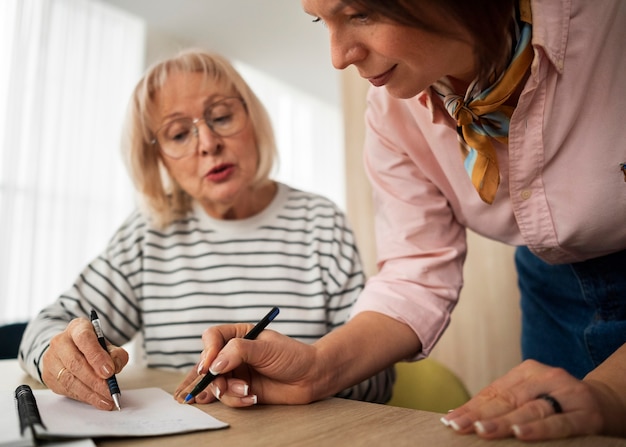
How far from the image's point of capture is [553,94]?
701 mm

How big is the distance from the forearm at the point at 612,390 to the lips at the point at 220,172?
903 millimetres

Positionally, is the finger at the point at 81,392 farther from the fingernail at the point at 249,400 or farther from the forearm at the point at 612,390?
the forearm at the point at 612,390

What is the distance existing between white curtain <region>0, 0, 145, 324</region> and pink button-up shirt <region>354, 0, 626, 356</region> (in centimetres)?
254

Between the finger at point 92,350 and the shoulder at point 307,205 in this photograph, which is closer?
the finger at point 92,350

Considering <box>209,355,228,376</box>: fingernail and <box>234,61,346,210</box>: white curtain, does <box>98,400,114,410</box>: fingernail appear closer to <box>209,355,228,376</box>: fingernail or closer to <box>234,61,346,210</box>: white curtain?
<box>209,355,228,376</box>: fingernail

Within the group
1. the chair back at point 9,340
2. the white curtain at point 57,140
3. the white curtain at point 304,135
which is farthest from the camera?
the white curtain at point 304,135

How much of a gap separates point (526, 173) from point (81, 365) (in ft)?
2.25

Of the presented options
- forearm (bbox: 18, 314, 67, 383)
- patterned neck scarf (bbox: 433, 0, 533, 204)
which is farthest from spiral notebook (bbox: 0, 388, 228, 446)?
patterned neck scarf (bbox: 433, 0, 533, 204)

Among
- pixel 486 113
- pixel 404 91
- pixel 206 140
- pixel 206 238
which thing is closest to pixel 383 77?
pixel 404 91

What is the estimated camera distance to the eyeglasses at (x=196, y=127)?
128 centimetres

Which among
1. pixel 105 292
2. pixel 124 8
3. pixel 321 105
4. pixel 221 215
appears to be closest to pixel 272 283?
pixel 221 215

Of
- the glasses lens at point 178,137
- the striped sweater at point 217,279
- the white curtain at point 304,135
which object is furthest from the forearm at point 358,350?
the white curtain at point 304,135

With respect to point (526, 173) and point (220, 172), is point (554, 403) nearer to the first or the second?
point (526, 173)

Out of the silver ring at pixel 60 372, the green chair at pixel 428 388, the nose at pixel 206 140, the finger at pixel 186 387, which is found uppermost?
the nose at pixel 206 140
